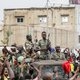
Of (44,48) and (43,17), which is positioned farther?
(43,17)

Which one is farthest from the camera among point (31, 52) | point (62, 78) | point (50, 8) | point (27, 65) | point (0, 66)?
point (50, 8)

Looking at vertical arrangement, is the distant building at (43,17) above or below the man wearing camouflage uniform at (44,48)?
above

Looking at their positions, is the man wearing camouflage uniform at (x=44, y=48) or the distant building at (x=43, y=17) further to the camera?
the distant building at (x=43, y=17)

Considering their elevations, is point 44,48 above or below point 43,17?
below

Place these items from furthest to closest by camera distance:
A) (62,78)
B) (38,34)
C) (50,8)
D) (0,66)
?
1. (50,8)
2. (38,34)
3. (62,78)
4. (0,66)

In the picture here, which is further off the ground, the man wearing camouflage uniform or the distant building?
the distant building

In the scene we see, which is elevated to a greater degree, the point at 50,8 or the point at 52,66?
the point at 50,8

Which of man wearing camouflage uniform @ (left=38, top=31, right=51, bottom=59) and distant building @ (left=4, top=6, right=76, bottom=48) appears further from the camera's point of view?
distant building @ (left=4, top=6, right=76, bottom=48)

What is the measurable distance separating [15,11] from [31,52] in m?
40.8

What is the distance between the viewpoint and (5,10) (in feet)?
186

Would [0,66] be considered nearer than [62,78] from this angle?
Yes

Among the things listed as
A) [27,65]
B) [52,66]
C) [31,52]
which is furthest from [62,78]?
[31,52]

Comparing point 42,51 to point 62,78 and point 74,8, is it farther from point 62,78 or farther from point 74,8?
point 74,8

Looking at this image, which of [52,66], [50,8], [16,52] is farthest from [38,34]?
[52,66]
